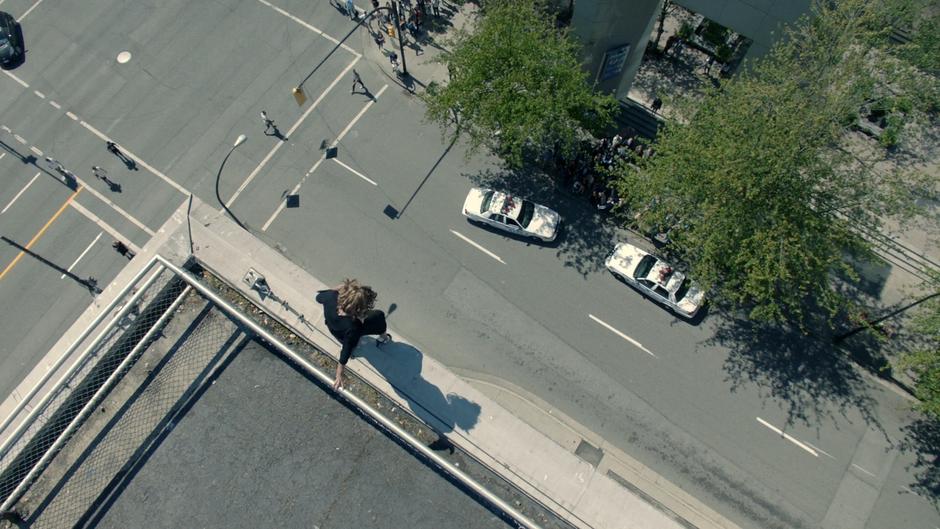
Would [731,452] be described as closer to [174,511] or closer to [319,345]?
[319,345]

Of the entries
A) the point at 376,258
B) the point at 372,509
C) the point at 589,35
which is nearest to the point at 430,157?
the point at 376,258

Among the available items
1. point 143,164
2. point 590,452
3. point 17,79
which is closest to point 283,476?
point 590,452

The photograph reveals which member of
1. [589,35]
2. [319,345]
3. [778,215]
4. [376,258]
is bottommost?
[319,345]

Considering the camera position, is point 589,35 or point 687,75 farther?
point 687,75

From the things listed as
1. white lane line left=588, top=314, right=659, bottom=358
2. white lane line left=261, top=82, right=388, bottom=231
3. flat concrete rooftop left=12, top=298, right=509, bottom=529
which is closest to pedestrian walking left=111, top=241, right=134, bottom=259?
white lane line left=261, top=82, right=388, bottom=231

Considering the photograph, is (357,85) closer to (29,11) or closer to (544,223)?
(544,223)

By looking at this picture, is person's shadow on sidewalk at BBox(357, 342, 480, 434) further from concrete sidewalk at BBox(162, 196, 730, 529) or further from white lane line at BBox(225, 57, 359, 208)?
white lane line at BBox(225, 57, 359, 208)

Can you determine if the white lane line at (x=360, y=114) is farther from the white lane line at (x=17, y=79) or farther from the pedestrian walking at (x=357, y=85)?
the white lane line at (x=17, y=79)
